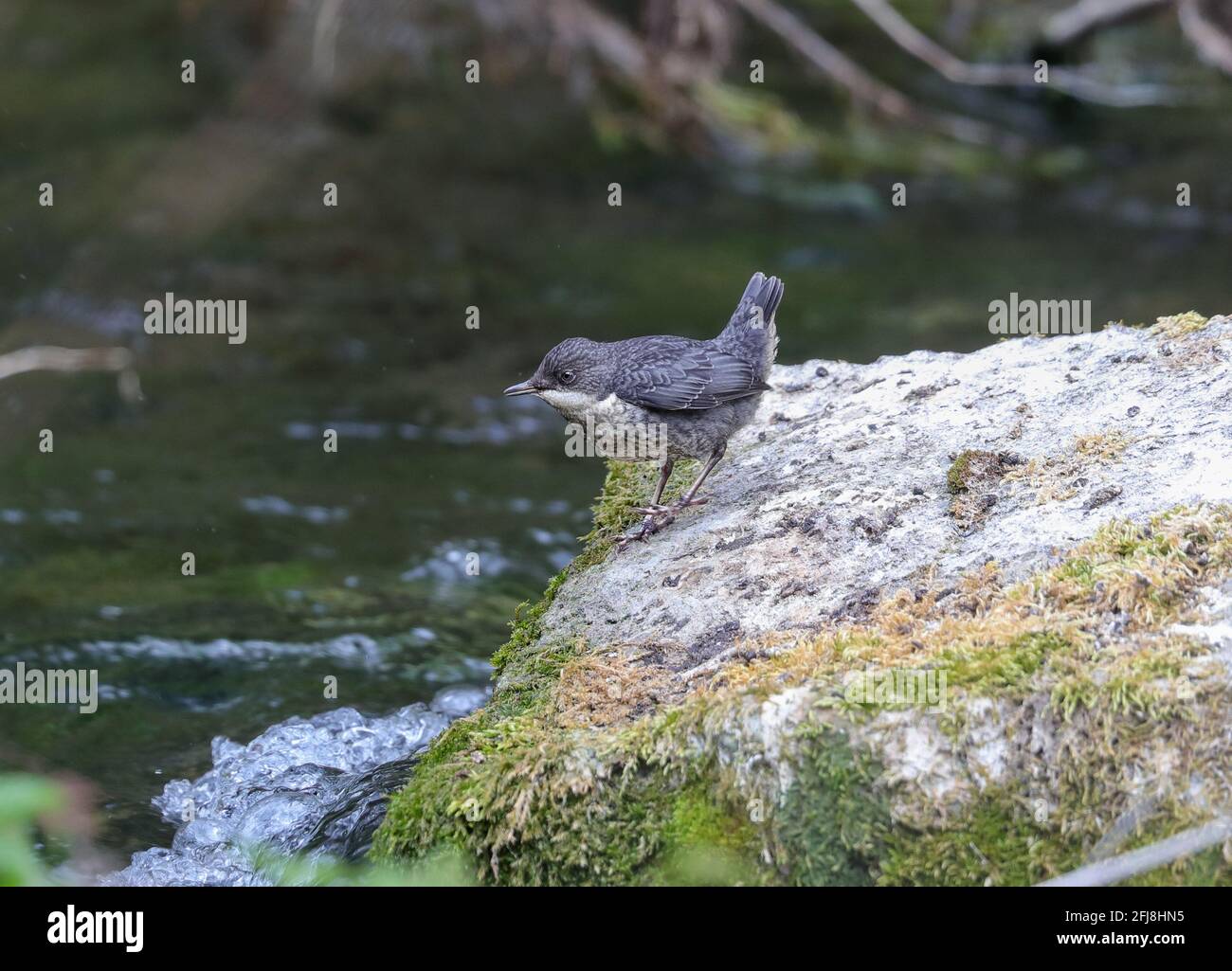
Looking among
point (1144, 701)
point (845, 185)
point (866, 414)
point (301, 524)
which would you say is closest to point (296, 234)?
point (301, 524)

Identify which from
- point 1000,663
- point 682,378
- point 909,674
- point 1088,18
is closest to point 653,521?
point 682,378

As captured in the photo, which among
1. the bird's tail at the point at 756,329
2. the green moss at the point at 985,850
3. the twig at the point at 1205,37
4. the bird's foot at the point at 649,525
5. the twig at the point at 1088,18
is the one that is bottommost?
the green moss at the point at 985,850

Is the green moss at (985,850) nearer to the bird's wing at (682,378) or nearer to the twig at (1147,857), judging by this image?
the twig at (1147,857)

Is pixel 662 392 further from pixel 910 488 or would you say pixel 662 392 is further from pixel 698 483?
pixel 910 488

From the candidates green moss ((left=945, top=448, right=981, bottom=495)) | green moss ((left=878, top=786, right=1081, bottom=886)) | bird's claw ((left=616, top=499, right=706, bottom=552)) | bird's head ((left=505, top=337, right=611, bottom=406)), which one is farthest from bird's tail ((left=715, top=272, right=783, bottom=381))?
green moss ((left=878, top=786, right=1081, bottom=886))

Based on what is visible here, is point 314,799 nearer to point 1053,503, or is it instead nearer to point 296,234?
point 1053,503

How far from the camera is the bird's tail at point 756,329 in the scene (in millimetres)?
5479

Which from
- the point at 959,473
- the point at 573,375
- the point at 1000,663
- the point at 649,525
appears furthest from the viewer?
the point at 573,375

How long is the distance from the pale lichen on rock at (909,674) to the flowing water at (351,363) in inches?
37.2

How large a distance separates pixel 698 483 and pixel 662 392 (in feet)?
1.32

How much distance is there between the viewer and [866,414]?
496 centimetres

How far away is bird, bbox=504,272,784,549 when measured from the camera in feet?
16.6

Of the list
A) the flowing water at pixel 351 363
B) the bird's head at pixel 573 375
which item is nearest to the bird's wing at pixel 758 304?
the bird's head at pixel 573 375

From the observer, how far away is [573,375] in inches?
205
